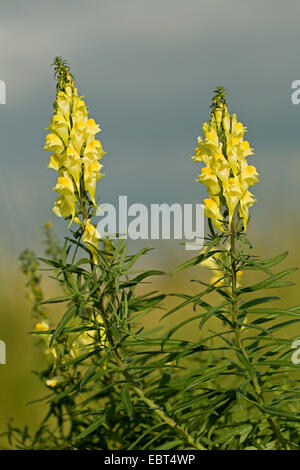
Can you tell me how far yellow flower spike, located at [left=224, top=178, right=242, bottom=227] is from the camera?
1730 mm

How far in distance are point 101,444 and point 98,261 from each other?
1.07 metres

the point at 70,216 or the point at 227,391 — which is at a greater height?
the point at 70,216

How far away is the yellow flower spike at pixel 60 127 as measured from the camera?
5.86ft

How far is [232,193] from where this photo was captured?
1.74m

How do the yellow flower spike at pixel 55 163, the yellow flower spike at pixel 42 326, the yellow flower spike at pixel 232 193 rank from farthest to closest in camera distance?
the yellow flower spike at pixel 42 326, the yellow flower spike at pixel 55 163, the yellow flower spike at pixel 232 193

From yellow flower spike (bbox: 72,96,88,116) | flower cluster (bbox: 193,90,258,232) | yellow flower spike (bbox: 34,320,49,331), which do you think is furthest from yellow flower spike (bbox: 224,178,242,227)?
yellow flower spike (bbox: 34,320,49,331)

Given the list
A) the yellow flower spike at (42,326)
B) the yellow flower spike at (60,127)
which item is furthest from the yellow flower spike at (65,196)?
the yellow flower spike at (42,326)

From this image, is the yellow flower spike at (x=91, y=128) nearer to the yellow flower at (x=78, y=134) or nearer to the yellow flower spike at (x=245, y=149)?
the yellow flower at (x=78, y=134)

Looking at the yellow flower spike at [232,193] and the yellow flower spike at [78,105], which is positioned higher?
the yellow flower spike at [78,105]

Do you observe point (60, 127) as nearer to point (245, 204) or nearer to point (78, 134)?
point (78, 134)

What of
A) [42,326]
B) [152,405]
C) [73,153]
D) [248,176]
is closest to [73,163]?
[73,153]
